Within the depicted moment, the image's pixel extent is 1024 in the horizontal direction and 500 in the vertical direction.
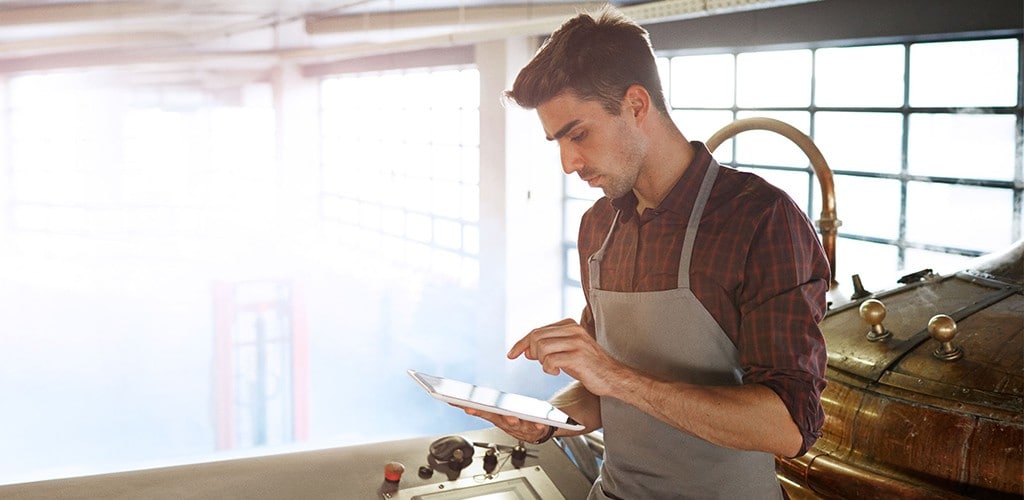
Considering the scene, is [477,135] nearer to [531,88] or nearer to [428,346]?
[428,346]

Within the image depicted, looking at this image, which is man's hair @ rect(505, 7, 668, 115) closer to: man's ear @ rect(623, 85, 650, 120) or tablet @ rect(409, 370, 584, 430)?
man's ear @ rect(623, 85, 650, 120)

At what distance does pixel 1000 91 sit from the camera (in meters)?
3.68

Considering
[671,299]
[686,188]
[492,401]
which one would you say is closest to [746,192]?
[686,188]

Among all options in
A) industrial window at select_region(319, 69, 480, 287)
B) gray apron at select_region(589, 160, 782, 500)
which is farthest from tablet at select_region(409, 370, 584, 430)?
industrial window at select_region(319, 69, 480, 287)

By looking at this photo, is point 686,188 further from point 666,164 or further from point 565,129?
point 565,129

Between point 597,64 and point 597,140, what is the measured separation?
0.40 feet

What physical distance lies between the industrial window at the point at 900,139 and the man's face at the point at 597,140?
1.90 m

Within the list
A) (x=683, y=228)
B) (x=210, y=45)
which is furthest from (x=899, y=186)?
(x=210, y=45)

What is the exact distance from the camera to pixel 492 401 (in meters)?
1.33

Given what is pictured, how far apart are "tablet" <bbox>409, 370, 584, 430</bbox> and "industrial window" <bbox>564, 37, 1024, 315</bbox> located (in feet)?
6.84

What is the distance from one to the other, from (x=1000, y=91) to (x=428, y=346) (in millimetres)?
6181

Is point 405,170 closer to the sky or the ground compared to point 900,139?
closer to the ground

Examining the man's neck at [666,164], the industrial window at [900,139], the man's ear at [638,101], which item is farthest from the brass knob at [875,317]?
the industrial window at [900,139]

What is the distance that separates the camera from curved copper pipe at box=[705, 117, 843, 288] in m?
2.22
